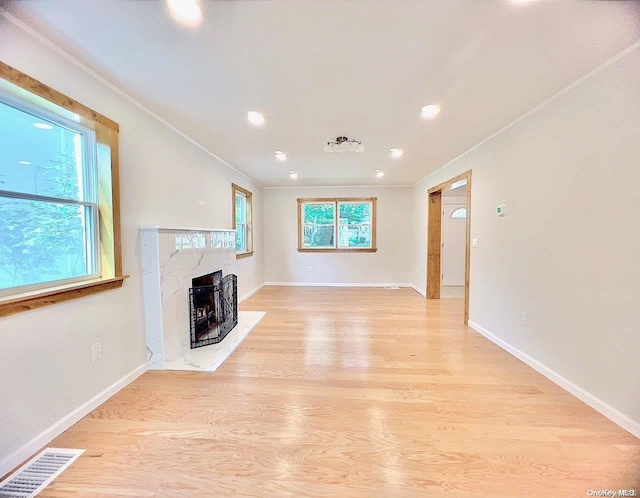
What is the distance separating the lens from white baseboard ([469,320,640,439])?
1.74 meters

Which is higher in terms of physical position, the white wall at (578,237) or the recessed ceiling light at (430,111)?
the recessed ceiling light at (430,111)

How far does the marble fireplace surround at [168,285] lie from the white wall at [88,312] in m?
0.08

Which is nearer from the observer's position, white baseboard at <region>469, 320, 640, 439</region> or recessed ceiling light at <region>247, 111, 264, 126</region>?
white baseboard at <region>469, 320, 640, 439</region>

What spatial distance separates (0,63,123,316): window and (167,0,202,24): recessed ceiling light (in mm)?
967

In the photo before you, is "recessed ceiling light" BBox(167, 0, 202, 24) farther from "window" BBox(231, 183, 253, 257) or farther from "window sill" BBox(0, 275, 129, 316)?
"window" BBox(231, 183, 253, 257)

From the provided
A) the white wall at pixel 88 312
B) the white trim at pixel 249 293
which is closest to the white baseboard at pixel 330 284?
the white trim at pixel 249 293

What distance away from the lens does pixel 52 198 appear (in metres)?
1.76

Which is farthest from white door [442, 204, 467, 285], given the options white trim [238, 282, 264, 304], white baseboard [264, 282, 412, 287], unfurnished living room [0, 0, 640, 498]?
white trim [238, 282, 264, 304]

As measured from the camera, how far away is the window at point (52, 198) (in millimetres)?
1527

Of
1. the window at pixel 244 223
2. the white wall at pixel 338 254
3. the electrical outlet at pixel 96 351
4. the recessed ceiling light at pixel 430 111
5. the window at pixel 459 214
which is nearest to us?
the electrical outlet at pixel 96 351

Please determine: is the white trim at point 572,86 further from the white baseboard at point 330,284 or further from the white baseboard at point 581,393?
the white baseboard at point 330,284

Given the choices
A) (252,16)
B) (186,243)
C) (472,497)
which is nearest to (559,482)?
(472,497)

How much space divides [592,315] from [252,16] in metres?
2.97

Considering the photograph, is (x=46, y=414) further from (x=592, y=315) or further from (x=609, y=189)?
(x=609, y=189)
